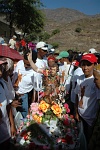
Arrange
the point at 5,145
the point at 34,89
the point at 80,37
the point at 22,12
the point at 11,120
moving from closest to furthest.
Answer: the point at 5,145 → the point at 11,120 → the point at 34,89 → the point at 22,12 → the point at 80,37

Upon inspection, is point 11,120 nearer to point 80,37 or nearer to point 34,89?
point 34,89

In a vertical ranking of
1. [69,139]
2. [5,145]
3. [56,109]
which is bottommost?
[69,139]

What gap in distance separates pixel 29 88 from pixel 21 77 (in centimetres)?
32

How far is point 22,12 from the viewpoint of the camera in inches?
1409

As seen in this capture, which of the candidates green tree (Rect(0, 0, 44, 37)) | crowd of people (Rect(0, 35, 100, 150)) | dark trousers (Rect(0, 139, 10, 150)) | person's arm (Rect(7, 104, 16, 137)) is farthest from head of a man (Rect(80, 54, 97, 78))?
green tree (Rect(0, 0, 44, 37))

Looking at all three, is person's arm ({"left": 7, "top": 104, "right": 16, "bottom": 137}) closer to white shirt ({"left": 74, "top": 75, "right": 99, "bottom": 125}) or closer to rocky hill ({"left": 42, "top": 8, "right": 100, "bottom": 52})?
white shirt ({"left": 74, "top": 75, "right": 99, "bottom": 125})

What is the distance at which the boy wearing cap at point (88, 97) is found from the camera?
12.3 ft

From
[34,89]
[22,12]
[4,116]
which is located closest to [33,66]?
[34,89]

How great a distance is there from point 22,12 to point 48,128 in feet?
113

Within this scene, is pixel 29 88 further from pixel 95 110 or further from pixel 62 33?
pixel 62 33

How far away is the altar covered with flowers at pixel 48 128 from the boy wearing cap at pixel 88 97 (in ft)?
0.90

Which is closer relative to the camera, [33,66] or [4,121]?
[4,121]

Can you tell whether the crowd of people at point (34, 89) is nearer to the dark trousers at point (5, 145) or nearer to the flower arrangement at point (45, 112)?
the dark trousers at point (5, 145)

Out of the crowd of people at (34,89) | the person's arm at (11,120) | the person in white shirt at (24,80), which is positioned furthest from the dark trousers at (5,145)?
the person in white shirt at (24,80)
